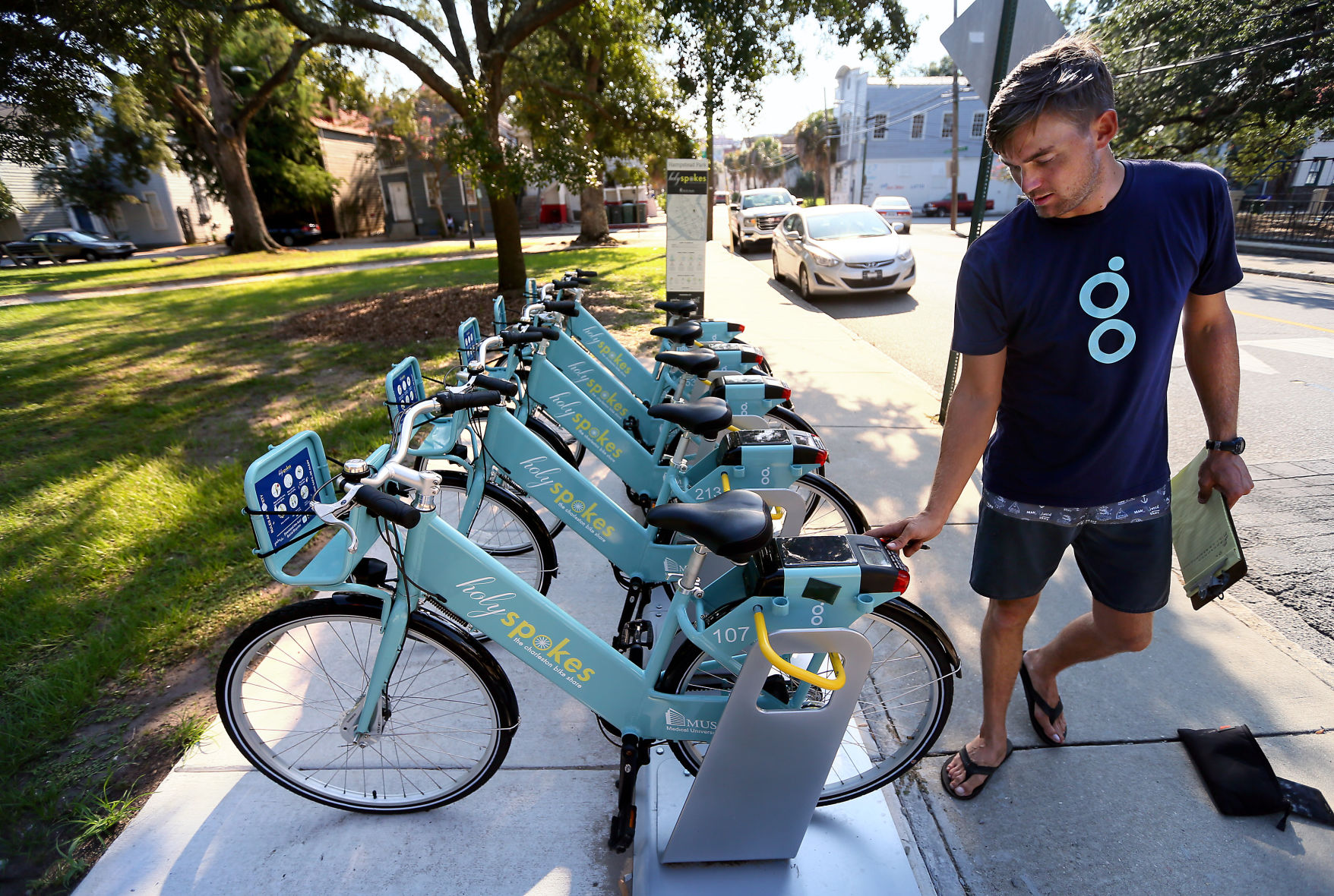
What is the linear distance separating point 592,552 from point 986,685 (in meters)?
2.09

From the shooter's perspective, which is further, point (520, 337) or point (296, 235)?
point (296, 235)

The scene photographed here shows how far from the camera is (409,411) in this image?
1.94 meters

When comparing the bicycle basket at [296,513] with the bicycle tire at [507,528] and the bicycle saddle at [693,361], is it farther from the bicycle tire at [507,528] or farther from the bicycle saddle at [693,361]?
the bicycle saddle at [693,361]

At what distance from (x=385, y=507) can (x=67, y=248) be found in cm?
3266

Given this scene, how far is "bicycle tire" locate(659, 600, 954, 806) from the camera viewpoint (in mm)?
1997

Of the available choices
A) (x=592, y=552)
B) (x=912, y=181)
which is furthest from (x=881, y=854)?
(x=912, y=181)

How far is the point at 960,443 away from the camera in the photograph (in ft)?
6.28

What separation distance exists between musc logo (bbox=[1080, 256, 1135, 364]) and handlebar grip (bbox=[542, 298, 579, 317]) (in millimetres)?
3034

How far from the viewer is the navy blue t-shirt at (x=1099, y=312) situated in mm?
1684

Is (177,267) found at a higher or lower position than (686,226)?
lower

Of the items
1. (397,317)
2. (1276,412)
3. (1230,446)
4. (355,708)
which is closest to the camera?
(1230,446)

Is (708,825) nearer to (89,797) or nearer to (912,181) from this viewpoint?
(89,797)

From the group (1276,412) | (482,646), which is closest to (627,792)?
(482,646)

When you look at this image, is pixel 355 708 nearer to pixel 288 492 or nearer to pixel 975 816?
pixel 288 492
